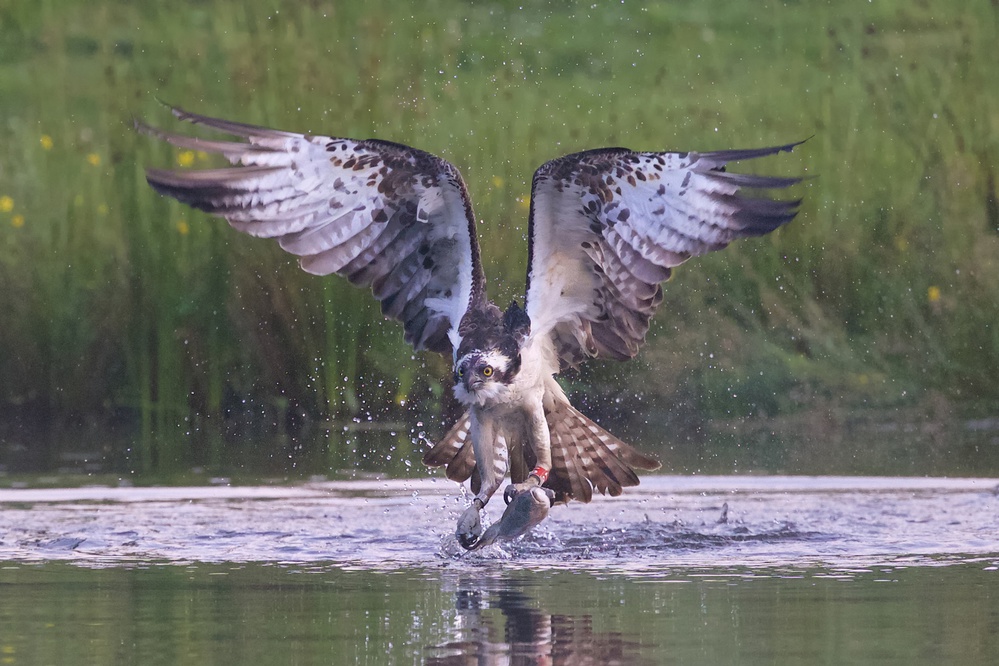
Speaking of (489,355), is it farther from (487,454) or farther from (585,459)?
(585,459)

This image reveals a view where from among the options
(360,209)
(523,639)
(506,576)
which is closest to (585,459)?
(360,209)

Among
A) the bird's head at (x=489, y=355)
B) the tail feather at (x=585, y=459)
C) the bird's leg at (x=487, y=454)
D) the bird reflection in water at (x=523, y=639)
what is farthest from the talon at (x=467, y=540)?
the bird reflection in water at (x=523, y=639)

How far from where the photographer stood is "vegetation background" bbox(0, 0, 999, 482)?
12.1 m

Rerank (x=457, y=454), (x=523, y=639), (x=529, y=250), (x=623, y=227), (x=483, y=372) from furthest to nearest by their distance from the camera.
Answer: (x=457, y=454)
(x=529, y=250)
(x=623, y=227)
(x=483, y=372)
(x=523, y=639)

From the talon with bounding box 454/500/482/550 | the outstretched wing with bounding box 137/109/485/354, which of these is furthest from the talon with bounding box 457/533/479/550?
the outstretched wing with bounding box 137/109/485/354

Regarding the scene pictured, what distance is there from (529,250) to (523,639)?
10.5 feet

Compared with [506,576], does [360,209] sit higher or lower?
higher

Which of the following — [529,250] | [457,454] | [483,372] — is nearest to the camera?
[483,372]

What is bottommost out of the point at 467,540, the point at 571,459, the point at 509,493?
the point at 467,540

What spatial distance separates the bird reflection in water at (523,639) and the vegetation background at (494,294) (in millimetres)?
4020

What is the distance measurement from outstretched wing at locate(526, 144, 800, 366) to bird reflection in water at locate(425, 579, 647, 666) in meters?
2.27

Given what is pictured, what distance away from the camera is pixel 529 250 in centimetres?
902

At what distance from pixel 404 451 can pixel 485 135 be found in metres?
3.21

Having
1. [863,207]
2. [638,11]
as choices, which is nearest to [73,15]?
[638,11]
